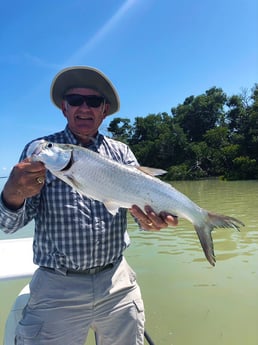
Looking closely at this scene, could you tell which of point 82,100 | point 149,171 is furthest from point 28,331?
point 82,100

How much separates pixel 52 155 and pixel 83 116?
59cm

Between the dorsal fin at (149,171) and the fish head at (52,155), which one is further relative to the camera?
the dorsal fin at (149,171)

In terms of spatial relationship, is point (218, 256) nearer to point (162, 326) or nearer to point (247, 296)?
point (247, 296)

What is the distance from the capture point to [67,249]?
2.20 meters

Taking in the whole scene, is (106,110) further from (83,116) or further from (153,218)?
(153,218)

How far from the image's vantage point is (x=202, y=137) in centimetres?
4859

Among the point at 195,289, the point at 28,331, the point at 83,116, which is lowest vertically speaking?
the point at 195,289

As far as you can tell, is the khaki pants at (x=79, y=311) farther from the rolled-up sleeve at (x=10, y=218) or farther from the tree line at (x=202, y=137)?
the tree line at (x=202, y=137)

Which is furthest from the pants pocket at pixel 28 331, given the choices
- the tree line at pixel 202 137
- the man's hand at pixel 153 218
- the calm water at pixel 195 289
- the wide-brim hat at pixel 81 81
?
the tree line at pixel 202 137

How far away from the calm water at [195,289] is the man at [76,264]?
1927 millimetres

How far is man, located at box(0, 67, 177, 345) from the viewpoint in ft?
Result: 7.04

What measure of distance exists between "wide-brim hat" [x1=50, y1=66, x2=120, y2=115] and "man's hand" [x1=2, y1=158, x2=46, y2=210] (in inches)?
34.2

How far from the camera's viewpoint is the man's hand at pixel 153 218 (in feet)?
7.05

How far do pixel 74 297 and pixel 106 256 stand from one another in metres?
0.32
